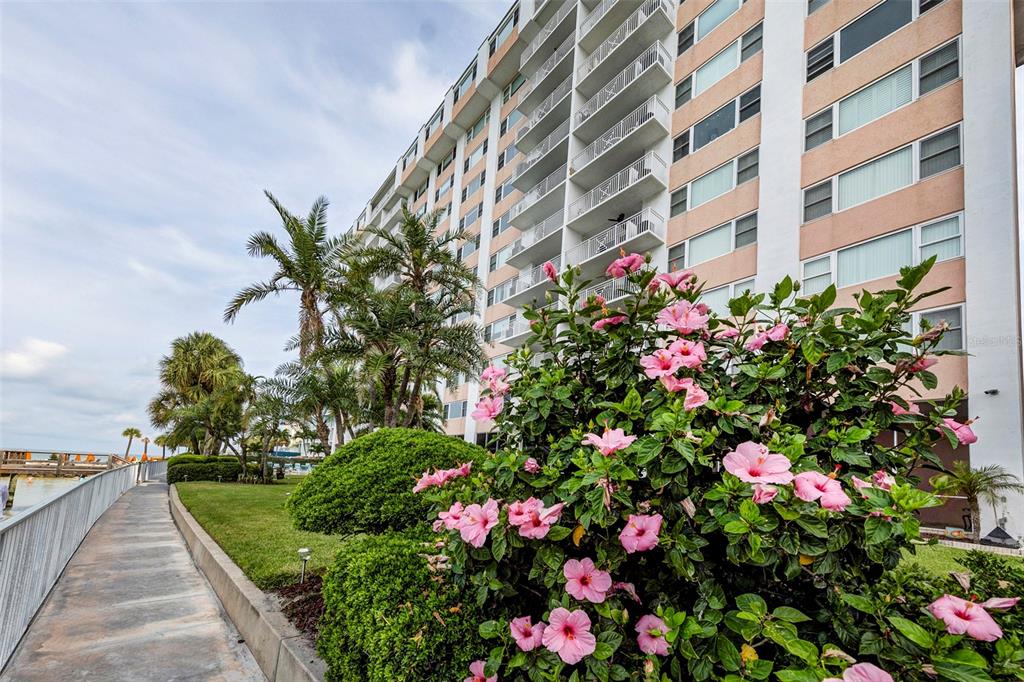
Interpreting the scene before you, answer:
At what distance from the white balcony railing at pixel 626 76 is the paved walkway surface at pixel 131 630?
2025 centimetres

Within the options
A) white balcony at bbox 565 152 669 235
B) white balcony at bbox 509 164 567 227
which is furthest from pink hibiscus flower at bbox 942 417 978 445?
white balcony at bbox 509 164 567 227

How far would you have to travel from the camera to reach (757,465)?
170 centimetres

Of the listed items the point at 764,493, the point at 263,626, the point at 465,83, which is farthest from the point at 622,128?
the point at 764,493

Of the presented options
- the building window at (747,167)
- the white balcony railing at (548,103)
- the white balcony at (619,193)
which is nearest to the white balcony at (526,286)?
the white balcony at (619,193)

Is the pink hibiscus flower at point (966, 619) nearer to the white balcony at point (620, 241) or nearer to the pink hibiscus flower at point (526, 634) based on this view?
the pink hibiscus flower at point (526, 634)

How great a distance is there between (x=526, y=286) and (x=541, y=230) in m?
2.87

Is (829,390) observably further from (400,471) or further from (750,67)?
(750,67)

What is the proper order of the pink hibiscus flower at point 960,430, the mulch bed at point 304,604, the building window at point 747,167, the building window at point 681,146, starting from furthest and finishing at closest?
1. the building window at point 681,146
2. the building window at point 747,167
3. the mulch bed at point 304,604
4. the pink hibiscus flower at point 960,430

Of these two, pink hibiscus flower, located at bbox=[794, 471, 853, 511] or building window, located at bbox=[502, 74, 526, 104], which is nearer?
pink hibiscus flower, located at bbox=[794, 471, 853, 511]

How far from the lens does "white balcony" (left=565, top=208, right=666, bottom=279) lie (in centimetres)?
1861

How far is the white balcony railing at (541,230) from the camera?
2414 cm

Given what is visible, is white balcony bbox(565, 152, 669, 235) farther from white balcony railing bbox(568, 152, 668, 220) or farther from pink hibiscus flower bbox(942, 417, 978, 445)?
pink hibiscus flower bbox(942, 417, 978, 445)

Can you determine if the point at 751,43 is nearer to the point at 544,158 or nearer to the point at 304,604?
the point at 544,158

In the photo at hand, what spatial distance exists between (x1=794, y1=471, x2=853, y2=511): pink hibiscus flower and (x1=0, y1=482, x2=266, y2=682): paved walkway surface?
4040mm
